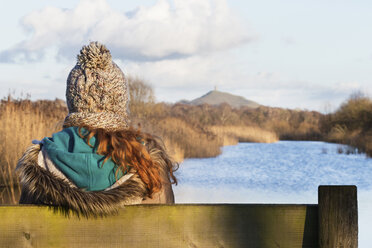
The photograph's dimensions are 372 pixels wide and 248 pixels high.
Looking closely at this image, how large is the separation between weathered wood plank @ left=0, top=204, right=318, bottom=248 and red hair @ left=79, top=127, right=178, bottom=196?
196mm

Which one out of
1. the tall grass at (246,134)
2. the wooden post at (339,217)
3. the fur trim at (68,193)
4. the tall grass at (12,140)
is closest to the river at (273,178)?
the tall grass at (12,140)

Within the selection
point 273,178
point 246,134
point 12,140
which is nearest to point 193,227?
point 12,140

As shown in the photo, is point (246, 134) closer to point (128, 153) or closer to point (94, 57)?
point (94, 57)

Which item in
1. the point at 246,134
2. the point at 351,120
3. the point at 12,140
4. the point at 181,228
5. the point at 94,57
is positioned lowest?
the point at 181,228

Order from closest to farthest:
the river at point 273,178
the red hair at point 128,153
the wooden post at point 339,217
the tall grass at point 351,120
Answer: the wooden post at point 339,217
the red hair at point 128,153
the river at point 273,178
the tall grass at point 351,120

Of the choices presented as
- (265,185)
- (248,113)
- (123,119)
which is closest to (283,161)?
(265,185)

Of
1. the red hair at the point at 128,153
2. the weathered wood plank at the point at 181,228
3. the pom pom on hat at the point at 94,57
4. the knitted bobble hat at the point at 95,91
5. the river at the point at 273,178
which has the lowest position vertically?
the river at the point at 273,178

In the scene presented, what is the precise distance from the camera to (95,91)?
1812 mm

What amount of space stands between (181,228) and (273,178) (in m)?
10.9

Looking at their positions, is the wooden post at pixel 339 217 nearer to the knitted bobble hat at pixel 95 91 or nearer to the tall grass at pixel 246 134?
the knitted bobble hat at pixel 95 91

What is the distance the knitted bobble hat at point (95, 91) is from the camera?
1.80 m

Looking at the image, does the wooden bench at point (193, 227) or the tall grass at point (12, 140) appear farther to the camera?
the tall grass at point (12, 140)

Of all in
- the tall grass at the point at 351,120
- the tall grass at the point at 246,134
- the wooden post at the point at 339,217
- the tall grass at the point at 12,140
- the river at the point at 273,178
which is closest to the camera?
the wooden post at the point at 339,217

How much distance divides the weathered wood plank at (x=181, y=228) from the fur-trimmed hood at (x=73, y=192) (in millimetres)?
59
